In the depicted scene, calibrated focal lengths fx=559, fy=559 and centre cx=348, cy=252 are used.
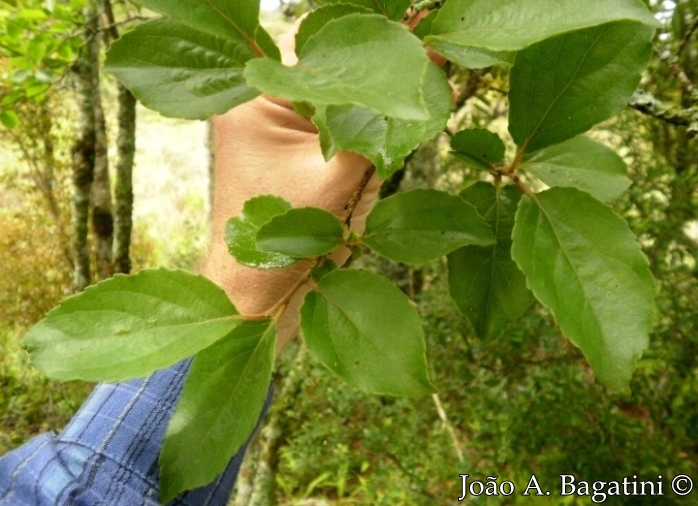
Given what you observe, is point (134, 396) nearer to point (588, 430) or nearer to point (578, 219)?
point (578, 219)

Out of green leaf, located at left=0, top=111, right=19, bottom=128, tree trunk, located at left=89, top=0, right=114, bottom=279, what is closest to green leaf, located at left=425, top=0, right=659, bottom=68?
green leaf, located at left=0, top=111, right=19, bottom=128

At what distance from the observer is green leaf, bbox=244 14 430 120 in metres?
0.19

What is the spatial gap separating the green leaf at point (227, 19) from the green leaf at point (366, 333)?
13 cm

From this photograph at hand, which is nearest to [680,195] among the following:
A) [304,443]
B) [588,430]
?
[588,430]

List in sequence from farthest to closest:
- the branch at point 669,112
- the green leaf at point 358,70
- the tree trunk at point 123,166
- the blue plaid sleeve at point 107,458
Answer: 1. the tree trunk at point 123,166
2. the blue plaid sleeve at point 107,458
3. the branch at point 669,112
4. the green leaf at point 358,70

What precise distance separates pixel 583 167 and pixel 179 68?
277 millimetres

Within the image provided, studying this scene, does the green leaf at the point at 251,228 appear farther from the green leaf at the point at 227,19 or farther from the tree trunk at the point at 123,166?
the tree trunk at the point at 123,166

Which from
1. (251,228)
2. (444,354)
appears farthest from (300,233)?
(444,354)

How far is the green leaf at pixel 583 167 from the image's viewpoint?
1.24 feet

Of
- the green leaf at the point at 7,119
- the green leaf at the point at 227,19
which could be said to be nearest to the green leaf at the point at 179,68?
the green leaf at the point at 227,19

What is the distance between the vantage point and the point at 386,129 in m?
0.27

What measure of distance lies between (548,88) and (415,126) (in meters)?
0.10

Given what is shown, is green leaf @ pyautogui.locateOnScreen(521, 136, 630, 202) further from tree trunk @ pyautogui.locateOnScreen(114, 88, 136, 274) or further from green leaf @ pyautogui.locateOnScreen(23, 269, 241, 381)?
tree trunk @ pyautogui.locateOnScreen(114, 88, 136, 274)
